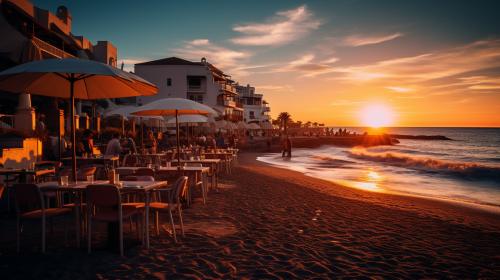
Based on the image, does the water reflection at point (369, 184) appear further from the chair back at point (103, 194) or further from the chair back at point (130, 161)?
the chair back at point (103, 194)

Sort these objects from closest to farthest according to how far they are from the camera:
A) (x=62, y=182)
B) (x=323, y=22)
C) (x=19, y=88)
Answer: (x=62, y=182), (x=19, y=88), (x=323, y=22)

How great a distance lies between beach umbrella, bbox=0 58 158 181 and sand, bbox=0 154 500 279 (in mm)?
1686

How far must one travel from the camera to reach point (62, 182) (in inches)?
209

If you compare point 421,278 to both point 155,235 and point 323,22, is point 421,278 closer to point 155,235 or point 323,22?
point 155,235

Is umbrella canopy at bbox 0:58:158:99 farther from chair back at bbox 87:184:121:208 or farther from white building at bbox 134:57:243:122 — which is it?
white building at bbox 134:57:243:122

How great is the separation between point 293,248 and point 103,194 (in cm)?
302

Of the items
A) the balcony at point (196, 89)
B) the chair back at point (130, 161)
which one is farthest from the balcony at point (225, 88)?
the chair back at point (130, 161)

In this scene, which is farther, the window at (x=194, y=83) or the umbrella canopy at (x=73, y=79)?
the window at (x=194, y=83)

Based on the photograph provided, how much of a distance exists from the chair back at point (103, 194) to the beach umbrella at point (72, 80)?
1.11 m

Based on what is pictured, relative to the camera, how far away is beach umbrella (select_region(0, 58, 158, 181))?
16.1 ft

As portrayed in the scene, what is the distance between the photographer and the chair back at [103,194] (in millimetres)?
4695

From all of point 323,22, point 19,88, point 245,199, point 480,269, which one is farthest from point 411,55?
point 19,88

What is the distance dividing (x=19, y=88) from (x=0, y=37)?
64.9ft

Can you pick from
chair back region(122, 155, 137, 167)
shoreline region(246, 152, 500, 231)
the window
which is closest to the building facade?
chair back region(122, 155, 137, 167)
